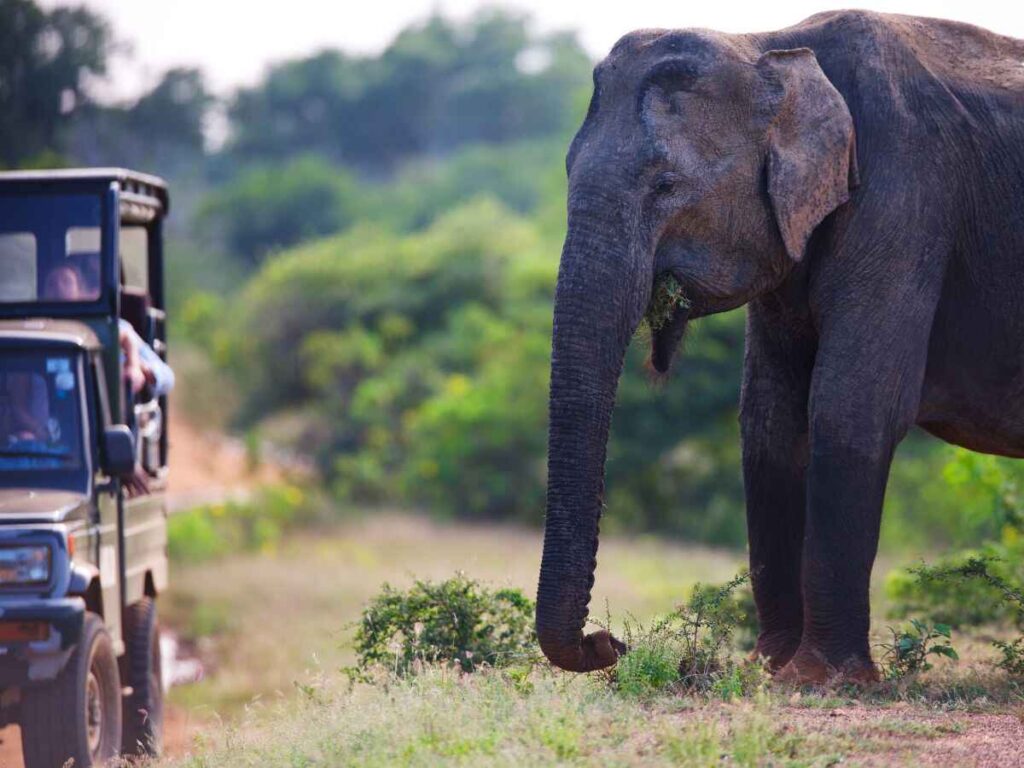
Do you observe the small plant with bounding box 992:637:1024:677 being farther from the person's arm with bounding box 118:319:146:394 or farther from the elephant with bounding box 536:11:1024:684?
the person's arm with bounding box 118:319:146:394

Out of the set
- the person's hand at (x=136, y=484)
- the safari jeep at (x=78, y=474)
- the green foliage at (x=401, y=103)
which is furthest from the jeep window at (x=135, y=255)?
the green foliage at (x=401, y=103)

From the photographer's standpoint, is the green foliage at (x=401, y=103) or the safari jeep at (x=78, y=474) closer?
the safari jeep at (x=78, y=474)

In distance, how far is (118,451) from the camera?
27.6ft

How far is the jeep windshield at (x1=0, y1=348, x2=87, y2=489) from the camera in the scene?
27.7 feet

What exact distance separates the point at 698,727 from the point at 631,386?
18199 mm

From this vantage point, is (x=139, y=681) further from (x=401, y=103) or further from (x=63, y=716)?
(x=401, y=103)

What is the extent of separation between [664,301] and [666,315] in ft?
0.21

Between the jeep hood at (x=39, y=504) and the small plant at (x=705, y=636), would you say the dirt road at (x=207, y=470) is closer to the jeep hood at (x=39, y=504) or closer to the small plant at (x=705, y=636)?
the jeep hood at (x=39, y=504)

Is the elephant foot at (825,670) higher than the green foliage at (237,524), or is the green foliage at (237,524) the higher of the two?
the elephant foot at (825,670)

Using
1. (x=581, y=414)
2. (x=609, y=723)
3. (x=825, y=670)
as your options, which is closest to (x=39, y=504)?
(x=581, y=414)

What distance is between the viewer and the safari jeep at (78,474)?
7.67 m

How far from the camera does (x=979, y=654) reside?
969 centimetres

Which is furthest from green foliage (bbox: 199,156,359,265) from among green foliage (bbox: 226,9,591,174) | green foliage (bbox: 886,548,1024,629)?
green foliage (bbox: 886,548,1024,629)

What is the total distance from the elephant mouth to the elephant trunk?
262 millimetres
